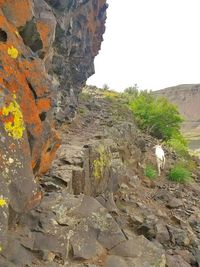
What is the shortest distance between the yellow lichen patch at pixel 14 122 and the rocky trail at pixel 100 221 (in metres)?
1.46

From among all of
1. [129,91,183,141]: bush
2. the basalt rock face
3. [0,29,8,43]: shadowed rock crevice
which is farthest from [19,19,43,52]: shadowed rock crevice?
[129,91,183,141]: bush

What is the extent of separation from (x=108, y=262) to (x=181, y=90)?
178158 millimetres

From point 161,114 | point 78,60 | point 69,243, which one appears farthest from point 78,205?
point 161,114

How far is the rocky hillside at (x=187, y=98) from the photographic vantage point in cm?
16850

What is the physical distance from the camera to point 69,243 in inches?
262

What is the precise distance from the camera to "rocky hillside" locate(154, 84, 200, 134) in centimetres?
16850

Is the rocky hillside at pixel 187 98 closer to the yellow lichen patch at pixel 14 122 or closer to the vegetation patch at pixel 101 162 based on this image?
the vegetation patch at pixel 101 162

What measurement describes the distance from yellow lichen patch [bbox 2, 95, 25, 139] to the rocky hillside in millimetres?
Result: 159431

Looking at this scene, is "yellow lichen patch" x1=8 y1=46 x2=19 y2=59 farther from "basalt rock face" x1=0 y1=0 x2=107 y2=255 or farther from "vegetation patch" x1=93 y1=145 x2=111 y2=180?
"vegetation patch" x1=93 y1=145 x2=111 y2=180

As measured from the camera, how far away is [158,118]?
33750mm

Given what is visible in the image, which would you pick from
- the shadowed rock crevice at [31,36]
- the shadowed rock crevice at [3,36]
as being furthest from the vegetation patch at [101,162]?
the shadowed rock crevice at [3,36]

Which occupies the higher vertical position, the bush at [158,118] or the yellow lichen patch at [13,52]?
the yellow lichen patch at [13,52]

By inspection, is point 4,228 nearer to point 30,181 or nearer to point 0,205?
point 0,205

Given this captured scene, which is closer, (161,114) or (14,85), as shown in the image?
(14,85)
